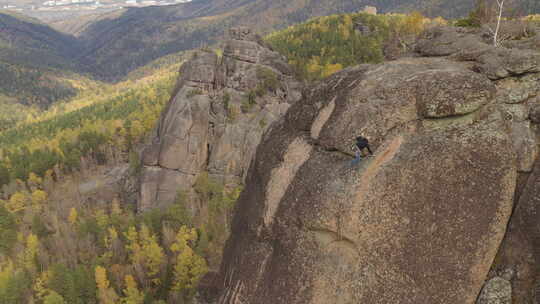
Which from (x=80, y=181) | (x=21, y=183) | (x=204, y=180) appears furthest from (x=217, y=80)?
(x=21, y=183)

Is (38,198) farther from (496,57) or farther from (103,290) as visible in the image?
(496,57)

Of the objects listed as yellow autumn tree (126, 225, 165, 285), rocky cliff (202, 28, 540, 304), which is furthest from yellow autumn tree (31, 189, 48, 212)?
rocky cliff (202, 28, 540, 304)

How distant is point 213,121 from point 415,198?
5972 centimetres

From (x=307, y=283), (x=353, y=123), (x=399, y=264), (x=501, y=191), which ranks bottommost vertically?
(x=307, y=283)

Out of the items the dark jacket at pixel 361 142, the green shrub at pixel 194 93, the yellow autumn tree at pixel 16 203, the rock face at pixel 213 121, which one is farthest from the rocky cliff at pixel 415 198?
the yellow autumn tree at pixel 16 203

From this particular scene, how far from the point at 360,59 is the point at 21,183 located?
107987 millimetres

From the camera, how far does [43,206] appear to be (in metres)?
82.2

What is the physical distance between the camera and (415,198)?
36.3 ft

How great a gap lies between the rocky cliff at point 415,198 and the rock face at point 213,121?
5197 cm

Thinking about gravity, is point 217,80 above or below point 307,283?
below

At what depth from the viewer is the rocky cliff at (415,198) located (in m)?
10.8

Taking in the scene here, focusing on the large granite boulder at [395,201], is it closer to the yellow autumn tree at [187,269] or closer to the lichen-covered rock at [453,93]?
the lichen-covered rock at [453,93]

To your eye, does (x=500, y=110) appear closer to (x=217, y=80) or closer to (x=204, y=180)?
(x=204, y=180)

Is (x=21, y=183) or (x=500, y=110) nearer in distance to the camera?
(x=500, y=110)
